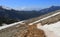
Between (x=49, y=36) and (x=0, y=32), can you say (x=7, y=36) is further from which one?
(x=49, y=36)

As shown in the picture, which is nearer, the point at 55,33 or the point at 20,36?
the point at 55,33

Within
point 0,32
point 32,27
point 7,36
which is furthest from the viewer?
point 0,32

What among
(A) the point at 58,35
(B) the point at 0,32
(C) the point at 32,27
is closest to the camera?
(A) the point at 58,35

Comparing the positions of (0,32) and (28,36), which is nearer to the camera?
(28,36)

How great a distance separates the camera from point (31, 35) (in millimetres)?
8727

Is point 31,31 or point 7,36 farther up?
point 31,31

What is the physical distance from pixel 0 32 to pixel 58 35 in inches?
209

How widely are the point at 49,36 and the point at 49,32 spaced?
315 mm

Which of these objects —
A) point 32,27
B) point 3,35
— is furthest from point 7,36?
point 32,27

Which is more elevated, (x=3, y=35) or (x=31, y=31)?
(x=31, y=31)

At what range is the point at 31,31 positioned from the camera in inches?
353

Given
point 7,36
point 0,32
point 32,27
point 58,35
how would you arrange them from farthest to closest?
point 0,32, point 7,36, point 32,27, point 58,35

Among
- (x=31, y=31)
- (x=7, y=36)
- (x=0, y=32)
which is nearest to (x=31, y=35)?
(x=31, y=31)

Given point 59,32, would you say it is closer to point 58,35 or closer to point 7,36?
point 58,35
